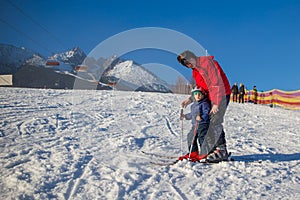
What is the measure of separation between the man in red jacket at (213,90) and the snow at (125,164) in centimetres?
24

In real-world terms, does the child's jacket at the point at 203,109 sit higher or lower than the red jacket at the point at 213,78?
lower

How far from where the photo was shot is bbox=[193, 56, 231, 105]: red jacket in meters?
3.55

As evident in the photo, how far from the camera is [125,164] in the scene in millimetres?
3689

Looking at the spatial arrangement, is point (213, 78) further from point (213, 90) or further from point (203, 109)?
point (203, 109)

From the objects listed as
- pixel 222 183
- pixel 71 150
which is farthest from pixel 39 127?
pixel 222 183

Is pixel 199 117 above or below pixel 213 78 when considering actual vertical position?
below

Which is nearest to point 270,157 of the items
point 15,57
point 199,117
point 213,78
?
point 199,117

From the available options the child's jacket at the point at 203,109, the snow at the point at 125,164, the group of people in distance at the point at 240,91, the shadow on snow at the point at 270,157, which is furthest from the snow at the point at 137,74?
the group of people in distance at the point at 240,91

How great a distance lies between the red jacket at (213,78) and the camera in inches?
140

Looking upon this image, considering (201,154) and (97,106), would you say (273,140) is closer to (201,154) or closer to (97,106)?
(201,154)

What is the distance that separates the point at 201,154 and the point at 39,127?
12.4 feet

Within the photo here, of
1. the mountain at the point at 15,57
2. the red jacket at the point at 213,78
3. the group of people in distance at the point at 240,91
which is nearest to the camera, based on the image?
the red jacket at the point at 213,78

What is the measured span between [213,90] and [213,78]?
0.16 m

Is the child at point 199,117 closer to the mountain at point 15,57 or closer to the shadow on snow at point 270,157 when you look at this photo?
the shadow on snow at point 270,157
